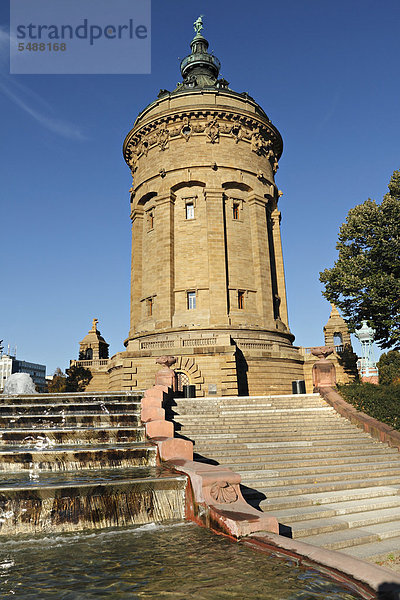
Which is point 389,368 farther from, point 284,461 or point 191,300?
point 191,300

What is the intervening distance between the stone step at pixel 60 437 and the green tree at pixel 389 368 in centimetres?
1574

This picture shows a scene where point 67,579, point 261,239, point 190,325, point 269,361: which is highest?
point 261,239

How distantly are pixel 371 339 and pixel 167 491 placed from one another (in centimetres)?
2523

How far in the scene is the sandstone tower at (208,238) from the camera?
1353 inches

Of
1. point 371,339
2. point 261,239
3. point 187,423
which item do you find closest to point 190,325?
point 261,239

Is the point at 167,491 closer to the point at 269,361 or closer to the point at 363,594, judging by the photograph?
the point at 363,594

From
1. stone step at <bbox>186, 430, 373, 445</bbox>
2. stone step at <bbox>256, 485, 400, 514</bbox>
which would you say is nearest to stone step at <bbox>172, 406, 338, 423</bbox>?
stone step at <bbox>186, 430, 373, 445</bbox>

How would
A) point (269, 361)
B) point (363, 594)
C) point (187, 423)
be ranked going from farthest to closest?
point (269, 361)
point (187, 423)
point (363, 594)

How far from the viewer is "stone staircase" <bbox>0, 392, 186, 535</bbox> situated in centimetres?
779

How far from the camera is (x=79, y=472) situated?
10.3 meters

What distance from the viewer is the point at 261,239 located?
3859cm

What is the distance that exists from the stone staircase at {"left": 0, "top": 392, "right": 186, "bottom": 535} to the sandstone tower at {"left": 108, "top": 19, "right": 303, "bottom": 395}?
16.4 meters

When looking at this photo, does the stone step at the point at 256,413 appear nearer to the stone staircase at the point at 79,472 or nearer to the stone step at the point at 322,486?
the stone staircase at the point at 79,472

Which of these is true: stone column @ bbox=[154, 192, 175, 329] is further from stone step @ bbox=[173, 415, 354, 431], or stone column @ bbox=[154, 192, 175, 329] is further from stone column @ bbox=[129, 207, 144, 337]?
stone step @ bbox=[173, 415, 354, 431]
